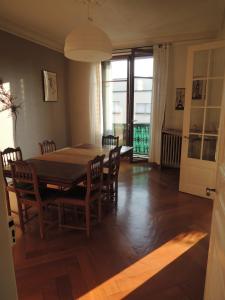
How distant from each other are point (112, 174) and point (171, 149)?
2.20 meters

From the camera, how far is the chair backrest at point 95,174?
222 centimetres

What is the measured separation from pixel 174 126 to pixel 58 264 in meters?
3.81

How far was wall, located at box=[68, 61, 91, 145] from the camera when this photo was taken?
528 cm

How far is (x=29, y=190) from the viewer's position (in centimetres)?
232

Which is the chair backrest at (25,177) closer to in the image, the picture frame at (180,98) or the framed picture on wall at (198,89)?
the framed picture on wall at (198,89)

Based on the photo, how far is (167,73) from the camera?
457 centimetres

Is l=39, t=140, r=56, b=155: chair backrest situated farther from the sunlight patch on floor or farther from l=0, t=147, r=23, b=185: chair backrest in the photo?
the sunlight patch on floor

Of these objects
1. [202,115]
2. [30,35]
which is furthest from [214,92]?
[30,35]

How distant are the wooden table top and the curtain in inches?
81.3

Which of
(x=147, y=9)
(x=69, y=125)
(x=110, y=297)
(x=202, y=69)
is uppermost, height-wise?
(x=147, y=9)

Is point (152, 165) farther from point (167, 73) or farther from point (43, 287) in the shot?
point (43, 287)

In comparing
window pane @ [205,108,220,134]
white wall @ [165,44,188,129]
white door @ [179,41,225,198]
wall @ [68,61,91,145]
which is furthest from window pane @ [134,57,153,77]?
window pane @ [205,108,220,134]

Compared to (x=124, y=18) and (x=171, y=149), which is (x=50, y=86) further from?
(x=171, y=149)

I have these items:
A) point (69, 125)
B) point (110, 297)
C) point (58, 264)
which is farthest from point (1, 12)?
point (110, 297)
